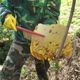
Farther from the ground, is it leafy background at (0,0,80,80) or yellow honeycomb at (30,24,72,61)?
yellow honeycomb at (30,24,72,61)

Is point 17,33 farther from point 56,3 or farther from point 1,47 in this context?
point 1,47

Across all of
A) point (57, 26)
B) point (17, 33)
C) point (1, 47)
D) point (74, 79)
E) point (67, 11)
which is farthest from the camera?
point (67, 11)

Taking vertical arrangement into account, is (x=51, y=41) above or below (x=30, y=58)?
above

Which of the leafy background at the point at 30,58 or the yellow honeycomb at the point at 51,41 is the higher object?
the yellow honeycomb at the point at 51,41

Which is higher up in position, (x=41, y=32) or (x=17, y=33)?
(x=41, y=32)

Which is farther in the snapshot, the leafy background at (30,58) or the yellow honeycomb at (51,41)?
the leafy background at (30,58)

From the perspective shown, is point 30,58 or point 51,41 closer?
point 51,41

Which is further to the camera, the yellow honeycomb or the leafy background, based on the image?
the leafy background

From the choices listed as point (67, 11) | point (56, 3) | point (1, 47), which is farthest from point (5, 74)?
point (67, 11)

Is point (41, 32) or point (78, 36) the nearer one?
point (41, 32)

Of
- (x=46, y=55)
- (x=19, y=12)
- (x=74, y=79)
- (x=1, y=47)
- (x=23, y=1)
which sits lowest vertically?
(x=1, y=47)

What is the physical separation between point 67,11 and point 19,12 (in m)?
3.28

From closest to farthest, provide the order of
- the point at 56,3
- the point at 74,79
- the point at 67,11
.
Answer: the point at 56,3 < the point at 74,79 < the point at 67,11

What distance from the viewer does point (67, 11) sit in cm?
449
